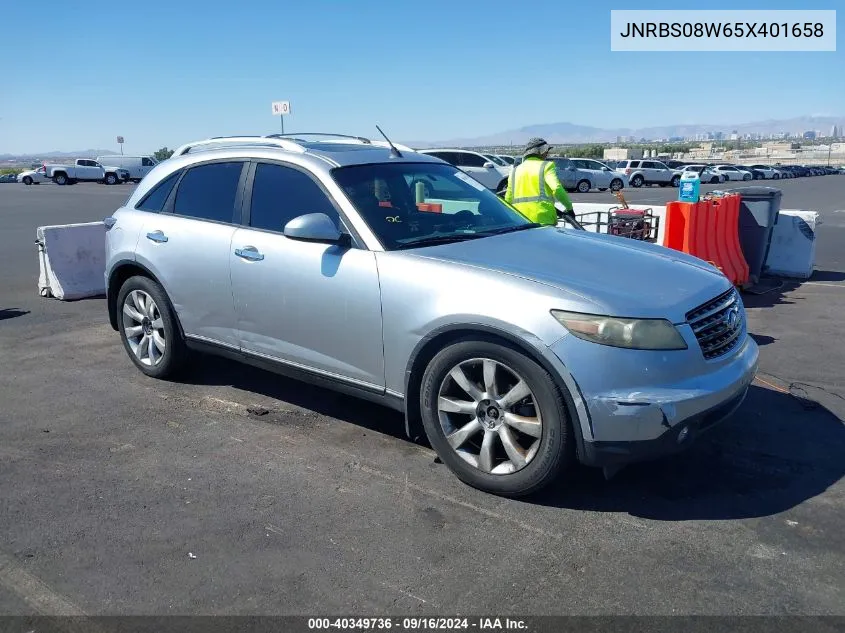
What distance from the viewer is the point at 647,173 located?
152 ft

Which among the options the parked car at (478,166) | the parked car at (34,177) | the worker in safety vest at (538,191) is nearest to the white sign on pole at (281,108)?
the parked car at (478,166)

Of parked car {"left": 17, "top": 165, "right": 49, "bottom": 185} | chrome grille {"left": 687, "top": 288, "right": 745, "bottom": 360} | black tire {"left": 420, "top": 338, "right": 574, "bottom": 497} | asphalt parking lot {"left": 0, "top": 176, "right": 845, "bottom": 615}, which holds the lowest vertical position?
asphalt parking lot {"left": 0, "top": 176, "right": 845, "bottom": 615}

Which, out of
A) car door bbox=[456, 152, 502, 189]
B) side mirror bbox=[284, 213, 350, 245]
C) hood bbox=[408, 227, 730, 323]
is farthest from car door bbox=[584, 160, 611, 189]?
side mirror bbox=[284, 213, 350, 245]

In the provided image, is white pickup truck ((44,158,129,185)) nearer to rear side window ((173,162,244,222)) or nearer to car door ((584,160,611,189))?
car door ((584,160,611,189))

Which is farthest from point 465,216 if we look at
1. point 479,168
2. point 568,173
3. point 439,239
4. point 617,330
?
point 568,173

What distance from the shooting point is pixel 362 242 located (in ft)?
14.1

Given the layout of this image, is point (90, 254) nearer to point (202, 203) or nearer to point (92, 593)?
point (202, 203)

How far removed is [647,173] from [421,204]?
44.7 metres

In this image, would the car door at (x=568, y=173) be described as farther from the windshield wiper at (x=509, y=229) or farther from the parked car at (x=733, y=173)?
the windshield wiper at (x=509, y=229)

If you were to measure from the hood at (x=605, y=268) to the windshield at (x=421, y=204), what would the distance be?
8.6 inches

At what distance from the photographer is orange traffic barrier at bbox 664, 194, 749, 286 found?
Result: 8.38m

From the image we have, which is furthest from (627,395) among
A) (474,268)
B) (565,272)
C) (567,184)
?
(567,184)

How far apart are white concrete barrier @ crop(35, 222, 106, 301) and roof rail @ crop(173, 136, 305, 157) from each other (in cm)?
383

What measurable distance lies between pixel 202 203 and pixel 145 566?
2810mm
